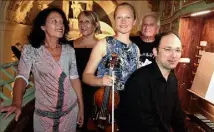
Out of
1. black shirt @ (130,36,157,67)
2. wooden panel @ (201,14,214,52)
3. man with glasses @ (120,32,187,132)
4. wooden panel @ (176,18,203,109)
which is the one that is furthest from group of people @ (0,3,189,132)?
wooden panel @ (176,18,203,109)

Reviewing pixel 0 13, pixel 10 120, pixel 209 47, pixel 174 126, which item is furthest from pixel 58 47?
pixel 0 13

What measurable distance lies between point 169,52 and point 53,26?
993 mm

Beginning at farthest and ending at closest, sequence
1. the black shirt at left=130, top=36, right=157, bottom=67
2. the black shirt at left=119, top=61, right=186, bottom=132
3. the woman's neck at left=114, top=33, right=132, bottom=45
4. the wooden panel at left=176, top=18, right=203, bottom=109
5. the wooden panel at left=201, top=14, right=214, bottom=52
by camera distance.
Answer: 1. the wooden panel at left=176, top=18, right=203, bottom=109
2. the wooden panel at left=201, top=14, right=214, bottom=52
3. the black shirt at left=130, top=36, right=157, bottom=67
4. the woman's neck at left=114, top=33, right=132, bottom=45
5. the black shirt at left=119, top=61, right=186, bottom=132

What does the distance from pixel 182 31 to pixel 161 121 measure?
109 inches

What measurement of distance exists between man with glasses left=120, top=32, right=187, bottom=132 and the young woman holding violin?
0.20 meters

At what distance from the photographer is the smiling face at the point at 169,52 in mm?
2174

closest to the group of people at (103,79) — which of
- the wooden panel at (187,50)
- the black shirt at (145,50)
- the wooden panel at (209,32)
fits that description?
the black shirt at (145,50)

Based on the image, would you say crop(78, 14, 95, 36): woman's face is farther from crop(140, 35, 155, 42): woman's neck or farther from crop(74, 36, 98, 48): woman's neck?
crop(140, 35, 155, 42): woman's neck

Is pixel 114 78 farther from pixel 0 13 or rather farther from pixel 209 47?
pixel 0 13

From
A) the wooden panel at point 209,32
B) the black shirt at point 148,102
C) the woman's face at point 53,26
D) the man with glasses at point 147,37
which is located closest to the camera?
the black shirt at point 148,102

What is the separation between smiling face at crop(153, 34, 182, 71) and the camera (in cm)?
217

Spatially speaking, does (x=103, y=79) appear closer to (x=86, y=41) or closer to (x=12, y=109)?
(x=12, y=109)

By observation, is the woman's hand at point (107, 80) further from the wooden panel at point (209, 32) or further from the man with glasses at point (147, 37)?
the wooden panel at point (209, 32)

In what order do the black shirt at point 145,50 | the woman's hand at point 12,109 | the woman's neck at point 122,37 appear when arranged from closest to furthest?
1. the woman's hand at point 12,109
2. the woman's neck at point 122,37
3. the black shirt at point 145,50
